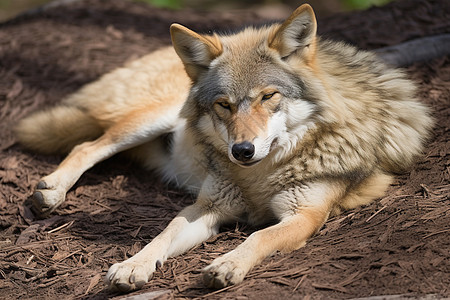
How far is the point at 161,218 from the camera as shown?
4.60m

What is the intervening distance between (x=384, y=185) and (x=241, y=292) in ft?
5.40

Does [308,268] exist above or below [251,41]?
below

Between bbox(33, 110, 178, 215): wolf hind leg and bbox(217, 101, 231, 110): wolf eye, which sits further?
bbox(33, 110, 178, 215): wolf hind leg

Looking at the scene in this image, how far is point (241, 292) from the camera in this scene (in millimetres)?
3113

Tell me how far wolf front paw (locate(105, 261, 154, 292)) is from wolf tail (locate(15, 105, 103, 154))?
2.35 m

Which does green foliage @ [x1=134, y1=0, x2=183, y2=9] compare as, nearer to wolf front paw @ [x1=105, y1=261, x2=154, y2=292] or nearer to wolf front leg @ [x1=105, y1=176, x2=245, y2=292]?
wolf front leg @ [x1=105, y1=176, x2=245, y2=292]

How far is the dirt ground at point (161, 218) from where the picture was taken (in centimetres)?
312

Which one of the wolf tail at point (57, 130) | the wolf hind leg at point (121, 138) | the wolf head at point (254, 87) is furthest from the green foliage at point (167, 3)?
the wolf head at point (254, 87)

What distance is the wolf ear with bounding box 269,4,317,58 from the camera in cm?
370

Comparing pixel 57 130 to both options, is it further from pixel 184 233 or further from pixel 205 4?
pixel 205 4

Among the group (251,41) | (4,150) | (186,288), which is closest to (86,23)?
(4,150)

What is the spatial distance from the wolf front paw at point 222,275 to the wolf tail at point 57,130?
2748 millimetres

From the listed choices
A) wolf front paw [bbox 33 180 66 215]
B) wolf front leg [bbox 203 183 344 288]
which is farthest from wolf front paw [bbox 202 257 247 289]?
wolf front paw [bbox 33 180 66 215]

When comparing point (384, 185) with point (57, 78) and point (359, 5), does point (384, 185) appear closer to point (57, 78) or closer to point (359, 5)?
point (57, 78)
